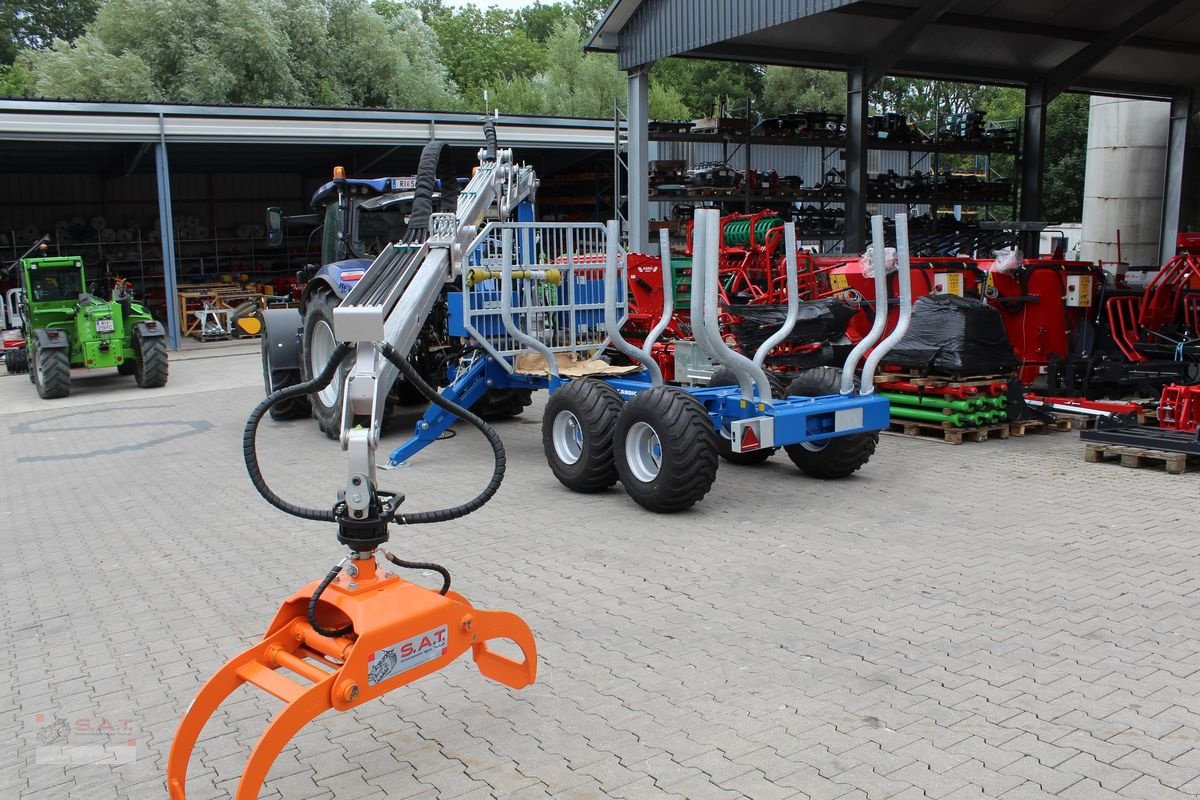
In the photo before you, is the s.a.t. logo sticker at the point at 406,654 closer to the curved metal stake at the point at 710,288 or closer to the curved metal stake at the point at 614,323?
the curved metal stake at the point at 710,288

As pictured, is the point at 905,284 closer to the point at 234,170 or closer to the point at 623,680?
the point at 623,680

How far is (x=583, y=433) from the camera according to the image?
7312 mm

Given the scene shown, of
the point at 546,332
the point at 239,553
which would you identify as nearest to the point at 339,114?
the point at 546,332

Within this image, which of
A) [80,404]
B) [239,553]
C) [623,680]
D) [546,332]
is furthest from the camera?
[80,404]

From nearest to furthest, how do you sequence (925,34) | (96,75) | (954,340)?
(954,340) < (925,34) < (96,75)

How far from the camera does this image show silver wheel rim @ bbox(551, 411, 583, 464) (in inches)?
301

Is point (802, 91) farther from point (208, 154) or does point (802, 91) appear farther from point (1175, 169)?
point (208, 154)

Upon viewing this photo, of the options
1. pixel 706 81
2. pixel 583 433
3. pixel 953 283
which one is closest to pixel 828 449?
pixel 583 433

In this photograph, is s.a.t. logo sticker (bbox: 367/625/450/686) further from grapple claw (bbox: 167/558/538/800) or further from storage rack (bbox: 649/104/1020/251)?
storage rack (bbox: 649/104/1020/251)

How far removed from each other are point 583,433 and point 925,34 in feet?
39.8

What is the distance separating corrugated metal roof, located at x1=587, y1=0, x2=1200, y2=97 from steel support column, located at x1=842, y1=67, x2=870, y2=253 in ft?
1.95

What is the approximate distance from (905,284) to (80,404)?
10.9 m

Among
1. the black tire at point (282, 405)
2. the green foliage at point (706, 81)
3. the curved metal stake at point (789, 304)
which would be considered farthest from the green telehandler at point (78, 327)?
the green foliage at point (706, 81)

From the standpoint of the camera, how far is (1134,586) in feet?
17.3
